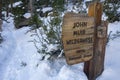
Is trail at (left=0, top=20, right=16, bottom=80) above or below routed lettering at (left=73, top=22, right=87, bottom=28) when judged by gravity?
below

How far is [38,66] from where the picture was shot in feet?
20.8

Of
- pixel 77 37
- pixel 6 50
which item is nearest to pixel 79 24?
pixel 77 37

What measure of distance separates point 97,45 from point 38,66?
1847mm

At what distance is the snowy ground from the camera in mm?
5254

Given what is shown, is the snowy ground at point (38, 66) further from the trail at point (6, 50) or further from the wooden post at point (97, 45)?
the wooden post at point (97, 45)

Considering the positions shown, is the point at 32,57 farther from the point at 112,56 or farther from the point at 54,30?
the point at 112,56

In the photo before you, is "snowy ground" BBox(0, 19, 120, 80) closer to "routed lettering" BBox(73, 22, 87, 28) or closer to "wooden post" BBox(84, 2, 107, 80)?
"wooden post" BBox(84, 2, 107, 80)

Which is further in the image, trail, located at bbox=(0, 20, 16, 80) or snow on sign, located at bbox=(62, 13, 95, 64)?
trail, located at bbox=(0, 20, 16, 80)

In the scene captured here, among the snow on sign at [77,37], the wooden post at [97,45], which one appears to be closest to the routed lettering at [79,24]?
the snow on sign at [77,37]

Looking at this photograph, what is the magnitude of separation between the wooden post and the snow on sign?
145 mm

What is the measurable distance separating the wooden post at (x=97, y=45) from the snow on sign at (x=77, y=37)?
0.48 ft

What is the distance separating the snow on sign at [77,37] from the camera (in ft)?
14.8

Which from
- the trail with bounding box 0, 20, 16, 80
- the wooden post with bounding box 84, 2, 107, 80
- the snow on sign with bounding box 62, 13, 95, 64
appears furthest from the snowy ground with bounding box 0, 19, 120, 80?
the snow on sign with bounding box 62, 13, 95, 64

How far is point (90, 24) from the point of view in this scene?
185 inches
